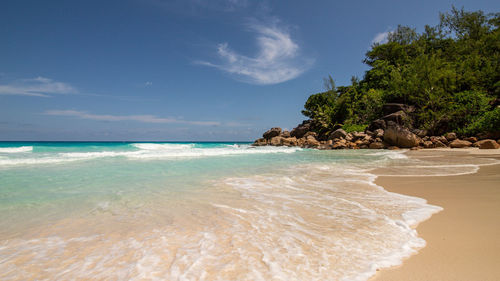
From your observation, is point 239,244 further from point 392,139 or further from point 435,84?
point 435,84

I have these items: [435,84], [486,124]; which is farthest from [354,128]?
[486,124]

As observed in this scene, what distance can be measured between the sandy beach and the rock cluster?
50.7 feet

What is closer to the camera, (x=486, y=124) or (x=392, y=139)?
(x=486, y=124)

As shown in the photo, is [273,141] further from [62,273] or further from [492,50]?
[62,273]

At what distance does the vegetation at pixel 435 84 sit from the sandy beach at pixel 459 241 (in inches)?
754

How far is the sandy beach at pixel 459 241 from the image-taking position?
5.01ft

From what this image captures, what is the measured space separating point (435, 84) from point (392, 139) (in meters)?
9.52

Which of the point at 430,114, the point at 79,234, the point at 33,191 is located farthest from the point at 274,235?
the point at 430,114

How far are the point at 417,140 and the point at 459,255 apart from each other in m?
21.4

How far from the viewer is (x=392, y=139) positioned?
20.4 m

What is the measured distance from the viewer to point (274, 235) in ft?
7.57

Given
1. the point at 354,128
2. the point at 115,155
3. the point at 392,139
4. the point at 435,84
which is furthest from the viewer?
the point at 354,128

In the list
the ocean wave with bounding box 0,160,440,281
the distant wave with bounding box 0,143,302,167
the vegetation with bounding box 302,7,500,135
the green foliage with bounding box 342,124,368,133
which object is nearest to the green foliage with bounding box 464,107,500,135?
the vegetation with bounding box 302,7,500,135

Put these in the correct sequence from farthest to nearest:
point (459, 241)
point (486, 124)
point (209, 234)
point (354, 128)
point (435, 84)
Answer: point (354, 128)
point (435, 84)
point (486, 124)
point (209, 234)
point (459, 241)
